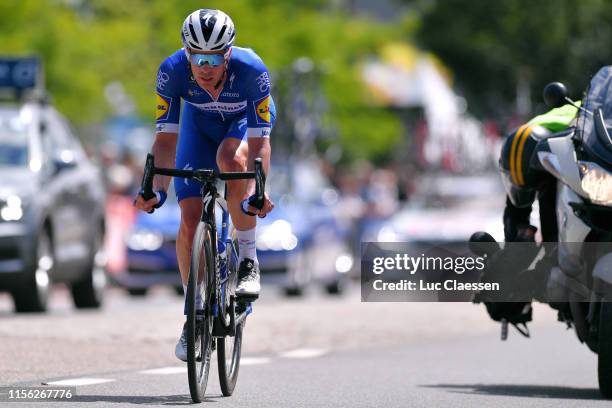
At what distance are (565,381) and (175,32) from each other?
32.3 metres

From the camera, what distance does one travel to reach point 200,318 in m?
9.10

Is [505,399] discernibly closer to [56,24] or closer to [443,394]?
[443,394]

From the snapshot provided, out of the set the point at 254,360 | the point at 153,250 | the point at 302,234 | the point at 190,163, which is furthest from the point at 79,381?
the point at 153,250

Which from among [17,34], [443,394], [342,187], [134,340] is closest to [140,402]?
[443,394]

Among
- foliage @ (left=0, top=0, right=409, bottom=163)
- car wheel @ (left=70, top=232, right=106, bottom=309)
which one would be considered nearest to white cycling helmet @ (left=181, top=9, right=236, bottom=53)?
car wheel @ (left=70, top=232, right=106, bottom=309)

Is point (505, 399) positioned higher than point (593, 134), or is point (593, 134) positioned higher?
point (593, 134)

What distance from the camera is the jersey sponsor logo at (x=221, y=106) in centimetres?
1001

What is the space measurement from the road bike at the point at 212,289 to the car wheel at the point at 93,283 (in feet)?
31.4

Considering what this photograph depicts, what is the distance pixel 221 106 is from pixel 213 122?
18cm

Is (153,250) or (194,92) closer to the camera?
(194,92)

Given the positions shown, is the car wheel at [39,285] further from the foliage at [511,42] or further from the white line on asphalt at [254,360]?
the foliage at [511,42]

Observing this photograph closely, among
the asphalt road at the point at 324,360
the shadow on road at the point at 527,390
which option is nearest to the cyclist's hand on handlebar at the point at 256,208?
the asphalt road at the point at 324,360

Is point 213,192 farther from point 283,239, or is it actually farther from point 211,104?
point 283,239

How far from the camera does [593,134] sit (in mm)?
10141
